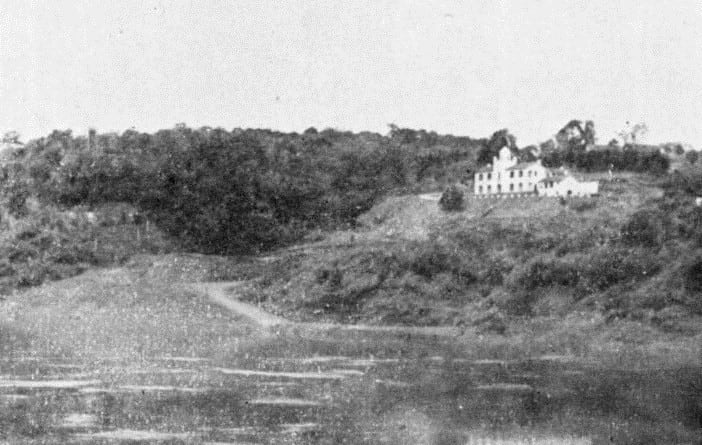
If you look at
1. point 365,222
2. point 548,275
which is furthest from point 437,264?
point 365,222

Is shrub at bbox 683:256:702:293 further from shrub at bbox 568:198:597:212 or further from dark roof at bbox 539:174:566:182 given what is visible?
dark roof at bbox 539:174:566:182

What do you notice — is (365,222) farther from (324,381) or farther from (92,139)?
(324,381)

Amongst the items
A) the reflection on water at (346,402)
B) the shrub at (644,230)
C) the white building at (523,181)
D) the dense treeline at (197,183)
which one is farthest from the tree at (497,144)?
the reflection on water at (346,402)

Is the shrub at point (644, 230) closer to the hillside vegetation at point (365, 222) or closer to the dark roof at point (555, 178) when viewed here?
the hillside vegetation at point (365, 222)

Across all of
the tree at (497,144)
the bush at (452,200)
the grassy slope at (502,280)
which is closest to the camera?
the grassy slope at (502,280)

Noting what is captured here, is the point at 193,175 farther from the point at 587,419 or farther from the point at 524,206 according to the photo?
the point at 587,419

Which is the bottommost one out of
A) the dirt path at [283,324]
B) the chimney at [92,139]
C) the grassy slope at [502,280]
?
the dirt path at [283,324]

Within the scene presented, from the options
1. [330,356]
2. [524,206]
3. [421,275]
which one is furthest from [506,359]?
[524,206]
